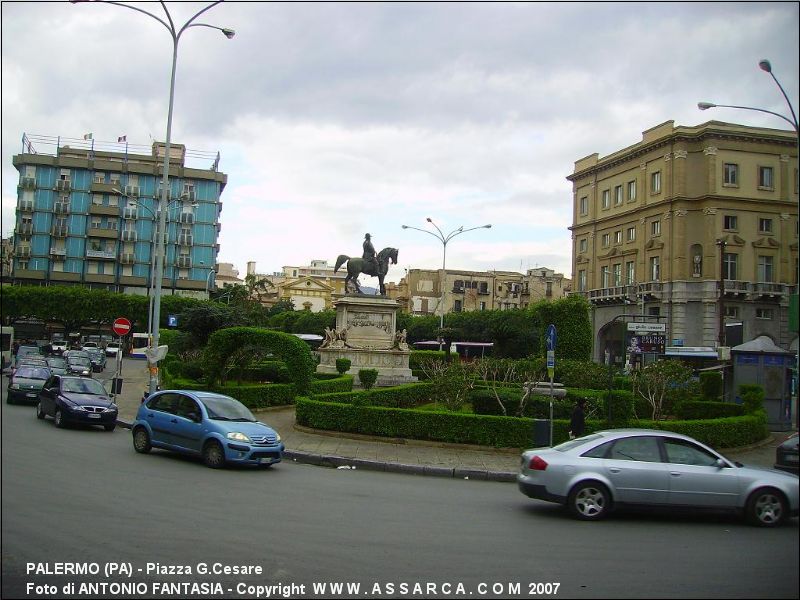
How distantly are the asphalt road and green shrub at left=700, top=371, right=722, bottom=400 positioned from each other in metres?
19.0

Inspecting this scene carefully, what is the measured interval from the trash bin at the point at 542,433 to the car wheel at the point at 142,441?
8880 mm

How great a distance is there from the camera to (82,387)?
2202 cm

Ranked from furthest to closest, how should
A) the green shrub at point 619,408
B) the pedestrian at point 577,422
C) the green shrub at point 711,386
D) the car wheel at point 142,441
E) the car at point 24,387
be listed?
the green shrub at point 711,386
the car at point 24,387
the green shrub at point 619,408
the pedestrian at point 577,422
the car wheel at point 142,441

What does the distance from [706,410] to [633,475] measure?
16.3 m

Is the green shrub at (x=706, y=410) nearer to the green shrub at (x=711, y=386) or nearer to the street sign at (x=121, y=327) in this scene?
the green shrub at (x=711, y=386)

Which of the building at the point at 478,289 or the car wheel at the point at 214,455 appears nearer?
the car wheel at the point at 214,455

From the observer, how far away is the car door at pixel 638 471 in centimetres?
982

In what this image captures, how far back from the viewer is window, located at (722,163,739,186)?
10589mm

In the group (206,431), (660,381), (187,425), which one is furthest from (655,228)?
(187,425)

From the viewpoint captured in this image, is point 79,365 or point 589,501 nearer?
point 589,501

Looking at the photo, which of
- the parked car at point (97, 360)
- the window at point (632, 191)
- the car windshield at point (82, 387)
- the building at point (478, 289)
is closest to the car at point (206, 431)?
the car windshield at point (82, 387)

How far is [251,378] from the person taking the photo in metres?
34.6

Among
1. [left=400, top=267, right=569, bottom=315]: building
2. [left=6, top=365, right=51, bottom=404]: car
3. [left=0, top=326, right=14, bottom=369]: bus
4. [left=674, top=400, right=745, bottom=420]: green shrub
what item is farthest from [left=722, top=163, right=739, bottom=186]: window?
[left=400, top=267, right=569, bottom=315]: building

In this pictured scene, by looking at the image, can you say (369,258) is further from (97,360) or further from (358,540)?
(358,540)
